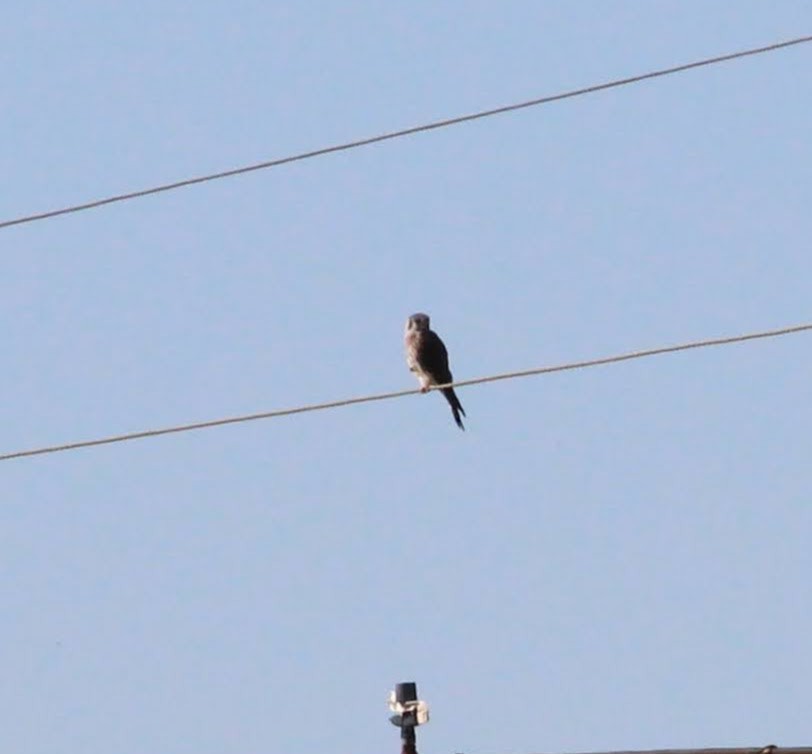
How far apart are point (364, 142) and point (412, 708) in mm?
3032

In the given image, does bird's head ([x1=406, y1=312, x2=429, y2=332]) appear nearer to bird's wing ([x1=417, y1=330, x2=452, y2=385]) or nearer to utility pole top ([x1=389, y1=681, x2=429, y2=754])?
bird's wing ([x1=417, y1=330, x2=452, y2=385])

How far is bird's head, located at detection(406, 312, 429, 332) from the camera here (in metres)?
22.3

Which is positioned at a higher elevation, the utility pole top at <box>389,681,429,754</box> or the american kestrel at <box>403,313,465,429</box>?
the american kestrel at <box>403,313,465,429</box>

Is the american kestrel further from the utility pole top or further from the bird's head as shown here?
the utility pole top

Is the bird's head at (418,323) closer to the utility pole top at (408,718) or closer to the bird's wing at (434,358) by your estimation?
the bird's wing at (434,358)

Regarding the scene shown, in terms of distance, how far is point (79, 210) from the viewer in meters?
15.7

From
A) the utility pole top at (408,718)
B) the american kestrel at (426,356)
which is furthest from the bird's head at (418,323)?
the utility pole top at (408,718)

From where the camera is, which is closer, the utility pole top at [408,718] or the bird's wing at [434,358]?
the utility pole top at [408,718]

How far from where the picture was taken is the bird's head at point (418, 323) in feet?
73.3

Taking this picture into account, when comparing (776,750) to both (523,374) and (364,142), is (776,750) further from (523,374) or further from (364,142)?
(364,142)

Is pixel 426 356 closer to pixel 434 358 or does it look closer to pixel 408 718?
pixel 434 358

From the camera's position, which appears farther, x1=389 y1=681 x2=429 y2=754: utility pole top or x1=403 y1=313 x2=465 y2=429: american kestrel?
x1=403 y1=313 x2=465 y2=429: american kestrel

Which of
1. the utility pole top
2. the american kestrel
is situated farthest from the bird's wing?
the utility pole top

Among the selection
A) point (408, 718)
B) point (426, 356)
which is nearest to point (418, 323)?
point (426, 356)
